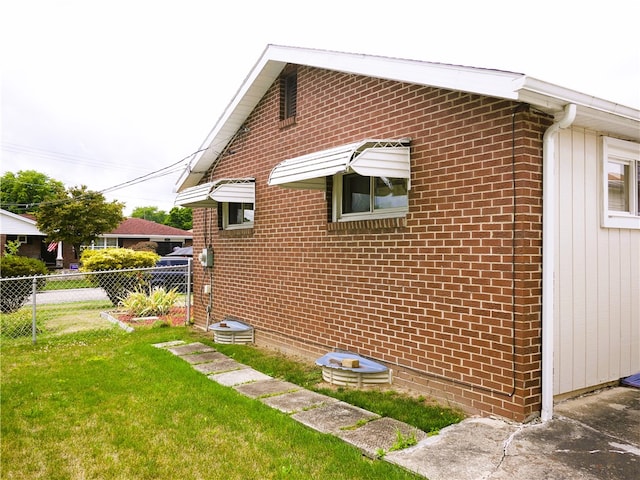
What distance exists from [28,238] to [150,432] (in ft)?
113

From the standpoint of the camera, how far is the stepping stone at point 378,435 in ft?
12.0

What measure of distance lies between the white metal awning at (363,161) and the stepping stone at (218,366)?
2.77 meters

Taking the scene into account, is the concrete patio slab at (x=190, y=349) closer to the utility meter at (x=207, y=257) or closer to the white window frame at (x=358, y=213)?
the utility meter at (x=207, y=257)

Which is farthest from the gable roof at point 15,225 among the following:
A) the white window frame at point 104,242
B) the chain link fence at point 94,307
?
the chain link fence at point 94,307

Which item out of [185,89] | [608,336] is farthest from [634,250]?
[185,89]

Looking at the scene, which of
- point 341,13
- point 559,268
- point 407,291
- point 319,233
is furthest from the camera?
point 341,13

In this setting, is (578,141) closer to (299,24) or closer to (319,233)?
(319,233)

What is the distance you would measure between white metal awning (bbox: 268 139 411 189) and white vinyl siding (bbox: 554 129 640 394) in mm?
1557

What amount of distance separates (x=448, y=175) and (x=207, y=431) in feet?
11.1

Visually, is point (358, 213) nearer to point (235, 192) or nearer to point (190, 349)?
point (235, 192)

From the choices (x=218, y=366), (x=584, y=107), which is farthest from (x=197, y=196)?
(x=584, y=107)

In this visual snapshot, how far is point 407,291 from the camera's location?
17.1ft

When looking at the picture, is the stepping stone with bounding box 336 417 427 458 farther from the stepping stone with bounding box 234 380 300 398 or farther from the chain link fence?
the chain link fence

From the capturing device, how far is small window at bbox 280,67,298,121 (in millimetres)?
7604
